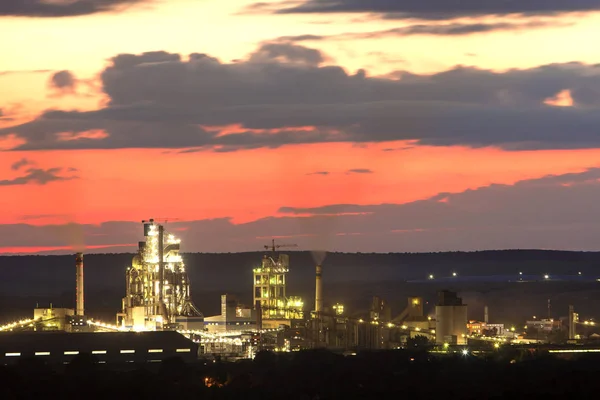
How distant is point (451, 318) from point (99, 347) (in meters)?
34.6

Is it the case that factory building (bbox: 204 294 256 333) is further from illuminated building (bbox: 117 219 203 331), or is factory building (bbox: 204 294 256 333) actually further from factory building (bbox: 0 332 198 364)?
factory building (bbox: 0 332 198 364)

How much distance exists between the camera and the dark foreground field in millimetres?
114688

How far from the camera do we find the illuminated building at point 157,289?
7013 inches

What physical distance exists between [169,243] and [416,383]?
199 feet

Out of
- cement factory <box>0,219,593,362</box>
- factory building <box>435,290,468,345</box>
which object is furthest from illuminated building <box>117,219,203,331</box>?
factory building <box>435,290,468,345</box>

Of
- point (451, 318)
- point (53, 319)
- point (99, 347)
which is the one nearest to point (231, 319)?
point (53, 319)

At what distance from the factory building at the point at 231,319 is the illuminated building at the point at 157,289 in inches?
320

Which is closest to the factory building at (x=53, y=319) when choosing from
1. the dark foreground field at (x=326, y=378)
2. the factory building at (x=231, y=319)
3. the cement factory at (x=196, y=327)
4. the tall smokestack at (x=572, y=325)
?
the cement factory at (x=196, y=327)

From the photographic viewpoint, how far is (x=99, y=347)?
157 m

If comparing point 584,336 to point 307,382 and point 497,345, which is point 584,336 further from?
point 307,382

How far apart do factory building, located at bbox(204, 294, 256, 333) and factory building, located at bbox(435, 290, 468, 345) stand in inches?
1236

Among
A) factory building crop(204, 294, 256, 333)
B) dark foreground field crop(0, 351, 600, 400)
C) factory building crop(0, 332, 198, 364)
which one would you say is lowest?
dark foreground field crop(0, 351, 600, 400)

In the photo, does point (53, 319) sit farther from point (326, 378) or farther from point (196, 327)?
point (326, 378)

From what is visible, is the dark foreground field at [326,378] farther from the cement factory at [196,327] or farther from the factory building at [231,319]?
the factory building at [231,319]
